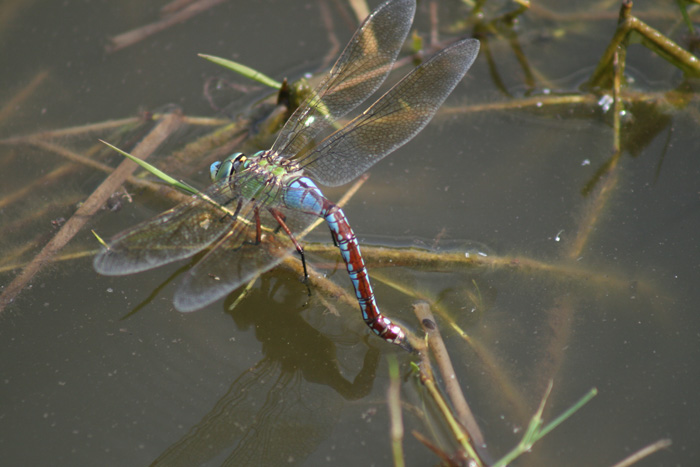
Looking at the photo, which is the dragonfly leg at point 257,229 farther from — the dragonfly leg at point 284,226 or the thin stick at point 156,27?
the thin stick at point 156,27

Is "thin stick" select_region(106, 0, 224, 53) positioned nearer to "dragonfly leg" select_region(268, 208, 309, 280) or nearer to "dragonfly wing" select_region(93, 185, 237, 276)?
"dragonfly wing" select_region(93, 185, 237, 276)

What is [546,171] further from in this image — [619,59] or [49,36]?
[49,36]

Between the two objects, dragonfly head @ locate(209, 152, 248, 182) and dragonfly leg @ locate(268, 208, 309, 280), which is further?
dragonfly head @ locate(209, 152, 248, 182)

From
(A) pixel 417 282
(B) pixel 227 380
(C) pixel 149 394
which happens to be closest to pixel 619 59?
(A) pixel 417 282

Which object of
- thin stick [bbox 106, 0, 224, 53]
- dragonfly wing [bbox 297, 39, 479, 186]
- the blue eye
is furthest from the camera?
thin stick [bbox 106, 0, 224, 53]

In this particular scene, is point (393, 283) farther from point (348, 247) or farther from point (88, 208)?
point (88, 208)

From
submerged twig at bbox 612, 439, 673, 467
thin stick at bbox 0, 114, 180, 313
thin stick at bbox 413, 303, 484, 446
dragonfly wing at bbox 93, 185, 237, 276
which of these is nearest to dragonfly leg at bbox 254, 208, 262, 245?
dragonfly wing at bbox 93, 185, 237, 276
